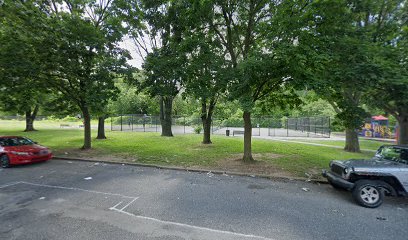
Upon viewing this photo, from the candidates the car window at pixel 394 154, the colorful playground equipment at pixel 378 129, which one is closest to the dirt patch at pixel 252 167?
the car window at pixel 394 154

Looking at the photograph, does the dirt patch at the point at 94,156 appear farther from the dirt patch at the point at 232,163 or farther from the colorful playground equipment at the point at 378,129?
the colorful playground equipment at the point at 378,129

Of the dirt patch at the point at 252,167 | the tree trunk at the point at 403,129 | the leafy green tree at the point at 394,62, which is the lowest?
the dirt patch at the point at 252,167

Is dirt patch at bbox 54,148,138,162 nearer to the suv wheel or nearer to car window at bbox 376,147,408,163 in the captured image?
the suv wheel

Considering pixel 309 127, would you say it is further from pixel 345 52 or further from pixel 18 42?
pixel 18 42

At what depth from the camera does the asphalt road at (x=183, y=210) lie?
12.0ft

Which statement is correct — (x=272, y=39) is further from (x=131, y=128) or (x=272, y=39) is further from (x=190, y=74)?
(x=131, y=128)

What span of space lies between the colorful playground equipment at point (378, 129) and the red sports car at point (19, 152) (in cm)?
3074

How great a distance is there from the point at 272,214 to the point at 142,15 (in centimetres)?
1331

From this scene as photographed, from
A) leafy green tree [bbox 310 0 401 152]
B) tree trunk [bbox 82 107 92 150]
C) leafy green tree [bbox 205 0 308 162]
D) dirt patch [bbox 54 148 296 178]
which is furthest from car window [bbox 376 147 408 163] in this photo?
tree trunk [bbox 82 107 92 150]

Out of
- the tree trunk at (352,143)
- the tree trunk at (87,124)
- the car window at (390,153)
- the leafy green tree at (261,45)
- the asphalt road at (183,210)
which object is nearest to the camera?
the asphalt road at (183,210)

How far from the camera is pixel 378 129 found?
83.0 feet

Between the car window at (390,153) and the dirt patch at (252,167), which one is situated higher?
the car window at (390,153)

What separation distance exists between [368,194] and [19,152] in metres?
12.3

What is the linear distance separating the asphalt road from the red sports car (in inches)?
49.9
